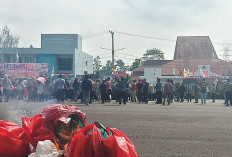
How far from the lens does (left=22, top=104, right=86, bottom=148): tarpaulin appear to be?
4.29 m

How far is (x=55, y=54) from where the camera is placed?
61844 millimetres

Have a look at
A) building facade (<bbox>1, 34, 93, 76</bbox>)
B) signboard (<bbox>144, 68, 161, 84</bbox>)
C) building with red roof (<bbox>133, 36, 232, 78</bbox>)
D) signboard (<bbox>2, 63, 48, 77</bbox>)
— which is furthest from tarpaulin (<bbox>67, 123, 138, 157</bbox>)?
building with red roof (<bbox>133, 36, 232, 78</bbox>)

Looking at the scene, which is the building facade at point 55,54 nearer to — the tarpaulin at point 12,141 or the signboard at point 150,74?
the signboard at point 150,74

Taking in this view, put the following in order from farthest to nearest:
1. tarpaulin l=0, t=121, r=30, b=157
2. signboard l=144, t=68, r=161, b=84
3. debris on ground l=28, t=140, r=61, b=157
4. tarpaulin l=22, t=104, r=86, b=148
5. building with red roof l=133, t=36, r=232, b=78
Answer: building with red roof l=133, t=36, r=232, b=78 < signboard l=144, t=68, r=161, b=84 < tarpaulin l=22, t=104, r=86, b=148 < tarpaulin l=0, t=121, r=30, b=157 < debris on ground l=28, t=140, r=61, b=157

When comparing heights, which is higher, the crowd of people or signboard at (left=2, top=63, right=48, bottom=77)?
signboard at (left=2, top=63, right=48, bottom=77)

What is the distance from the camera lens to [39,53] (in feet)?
201

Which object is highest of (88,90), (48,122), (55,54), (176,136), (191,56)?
(191,56)

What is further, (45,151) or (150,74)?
(150,74)

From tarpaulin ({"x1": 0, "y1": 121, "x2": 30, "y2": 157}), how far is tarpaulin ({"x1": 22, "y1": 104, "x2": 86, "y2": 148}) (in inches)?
3.5

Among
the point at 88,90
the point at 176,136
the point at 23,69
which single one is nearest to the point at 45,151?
the point at 176,136

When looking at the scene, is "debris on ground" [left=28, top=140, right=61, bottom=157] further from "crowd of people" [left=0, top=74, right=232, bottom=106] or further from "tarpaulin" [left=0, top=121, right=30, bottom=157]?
"crowd of people" [left=0, top=74, right=232, bottom=106]

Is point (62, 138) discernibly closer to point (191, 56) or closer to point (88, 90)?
point (88, 90)

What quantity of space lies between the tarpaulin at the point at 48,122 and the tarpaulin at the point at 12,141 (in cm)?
9

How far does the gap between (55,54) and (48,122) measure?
2299 inches
